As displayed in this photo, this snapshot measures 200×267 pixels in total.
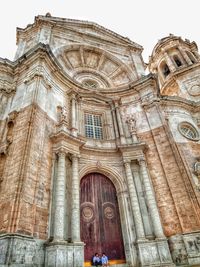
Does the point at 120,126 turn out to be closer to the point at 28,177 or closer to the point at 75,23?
the point at 28,177

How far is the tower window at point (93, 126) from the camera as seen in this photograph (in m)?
15.0

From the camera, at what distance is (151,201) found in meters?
11.5

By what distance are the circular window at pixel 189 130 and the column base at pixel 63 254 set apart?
10794mm

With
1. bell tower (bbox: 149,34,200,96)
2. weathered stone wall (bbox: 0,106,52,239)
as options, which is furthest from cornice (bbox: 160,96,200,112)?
weathered stone wall (bbox: 0,106,52,239)

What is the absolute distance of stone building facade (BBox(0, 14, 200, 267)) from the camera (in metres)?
8.79

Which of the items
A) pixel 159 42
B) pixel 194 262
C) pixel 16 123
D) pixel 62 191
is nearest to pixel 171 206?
pixel 194 262

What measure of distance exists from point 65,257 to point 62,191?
2916mm

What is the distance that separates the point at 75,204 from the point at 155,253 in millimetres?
4512

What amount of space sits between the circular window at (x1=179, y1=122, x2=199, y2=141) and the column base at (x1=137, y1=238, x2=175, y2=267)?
8118 millimetres

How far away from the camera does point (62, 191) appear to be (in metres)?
10.2

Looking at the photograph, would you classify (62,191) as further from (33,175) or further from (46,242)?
(46,242)

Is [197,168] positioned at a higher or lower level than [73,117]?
lower

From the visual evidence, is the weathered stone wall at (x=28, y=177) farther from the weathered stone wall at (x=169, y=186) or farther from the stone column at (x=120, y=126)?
the weathered stone wall at (x=169, y=186)

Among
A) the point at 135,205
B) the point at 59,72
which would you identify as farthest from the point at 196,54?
the point at 135,205
